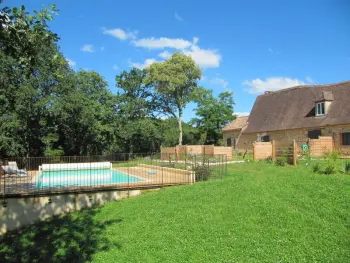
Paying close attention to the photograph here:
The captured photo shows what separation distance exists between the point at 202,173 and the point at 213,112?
1088 inches

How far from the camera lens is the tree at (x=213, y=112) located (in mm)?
39531

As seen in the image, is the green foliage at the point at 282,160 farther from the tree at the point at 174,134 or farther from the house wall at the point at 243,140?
Answer: the tree at the point at 174,134

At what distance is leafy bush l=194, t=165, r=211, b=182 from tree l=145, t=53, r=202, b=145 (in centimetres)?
2488

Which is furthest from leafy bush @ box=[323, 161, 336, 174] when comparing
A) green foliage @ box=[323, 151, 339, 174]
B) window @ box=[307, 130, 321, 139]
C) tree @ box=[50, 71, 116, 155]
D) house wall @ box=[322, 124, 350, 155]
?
tree @ box=[50, 71, 116, 155]

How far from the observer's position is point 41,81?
22188 mm

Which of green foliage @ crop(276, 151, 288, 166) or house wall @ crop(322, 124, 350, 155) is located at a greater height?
house wall @ crop(322, 124, 350, 155)

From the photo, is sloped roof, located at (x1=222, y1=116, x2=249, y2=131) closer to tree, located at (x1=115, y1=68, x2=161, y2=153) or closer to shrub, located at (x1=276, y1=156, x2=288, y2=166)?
tree, located at (x1=115, y1=68, x2=161, y2=153)

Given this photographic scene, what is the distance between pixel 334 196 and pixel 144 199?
223 inches

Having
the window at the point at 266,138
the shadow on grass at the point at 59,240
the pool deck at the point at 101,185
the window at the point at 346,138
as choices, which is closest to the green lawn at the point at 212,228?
the shadow on grass at the point at 59,240

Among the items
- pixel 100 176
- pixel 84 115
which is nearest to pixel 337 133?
pixel 100 176

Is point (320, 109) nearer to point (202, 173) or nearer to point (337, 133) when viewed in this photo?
point (337, 133)

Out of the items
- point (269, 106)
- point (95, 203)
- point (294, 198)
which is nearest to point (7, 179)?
point (95, 203)

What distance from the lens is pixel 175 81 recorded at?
37.2 meters

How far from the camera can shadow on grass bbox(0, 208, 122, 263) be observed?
7.41m
